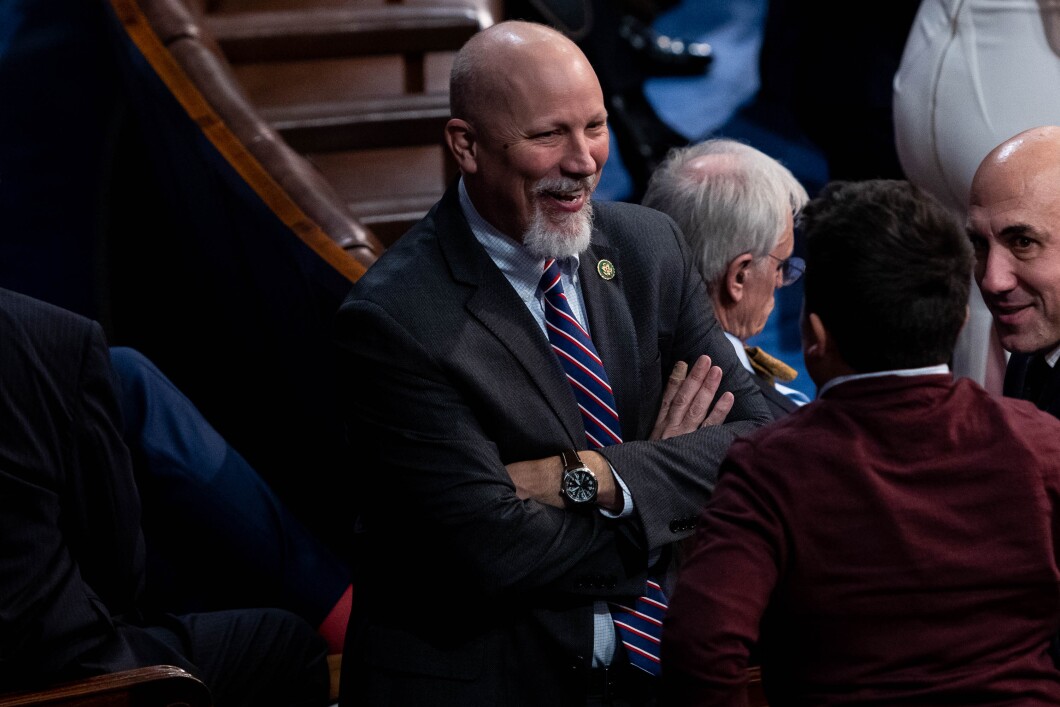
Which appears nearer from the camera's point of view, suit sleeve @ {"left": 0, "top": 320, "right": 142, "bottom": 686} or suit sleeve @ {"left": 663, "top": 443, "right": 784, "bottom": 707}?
suit sleeve @ {"left": 663, "top": 443, "right": 784, "bottom": 707}

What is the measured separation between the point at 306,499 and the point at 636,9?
16.6ft

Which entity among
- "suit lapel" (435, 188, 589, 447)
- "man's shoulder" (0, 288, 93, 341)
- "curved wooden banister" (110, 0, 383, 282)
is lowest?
"curved wooden banister" (110, 0, 383, 282)

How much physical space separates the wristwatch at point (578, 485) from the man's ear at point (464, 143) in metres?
0.47

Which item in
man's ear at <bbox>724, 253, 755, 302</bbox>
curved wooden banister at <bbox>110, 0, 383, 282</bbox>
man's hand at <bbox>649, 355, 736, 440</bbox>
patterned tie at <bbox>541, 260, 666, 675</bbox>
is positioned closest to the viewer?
patterned tie at <bbox>541, 260, 666, 675</bbox>

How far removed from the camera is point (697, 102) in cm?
715

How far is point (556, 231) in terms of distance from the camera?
2.00m

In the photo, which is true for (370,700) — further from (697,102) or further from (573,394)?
(697,102)

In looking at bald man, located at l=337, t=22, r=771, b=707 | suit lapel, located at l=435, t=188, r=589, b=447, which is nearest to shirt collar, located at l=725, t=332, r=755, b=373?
bald man, located at l=337, t=22, r=771, b=707

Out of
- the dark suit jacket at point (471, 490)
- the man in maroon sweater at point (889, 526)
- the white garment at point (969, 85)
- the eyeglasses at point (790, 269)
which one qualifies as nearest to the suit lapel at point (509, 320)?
the dark suit jacket at point (471, 490)

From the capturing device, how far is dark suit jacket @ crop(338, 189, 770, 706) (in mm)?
1902

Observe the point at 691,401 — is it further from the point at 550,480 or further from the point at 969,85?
the point at 969,85

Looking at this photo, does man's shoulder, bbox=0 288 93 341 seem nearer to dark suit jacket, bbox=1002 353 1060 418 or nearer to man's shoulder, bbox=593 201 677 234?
man's shoulder, bbox=593 201 677 234

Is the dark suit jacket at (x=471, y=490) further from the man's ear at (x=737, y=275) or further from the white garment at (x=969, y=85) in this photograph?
the white garment at (x=969, y=85)

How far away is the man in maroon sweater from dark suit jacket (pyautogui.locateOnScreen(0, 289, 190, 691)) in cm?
121
